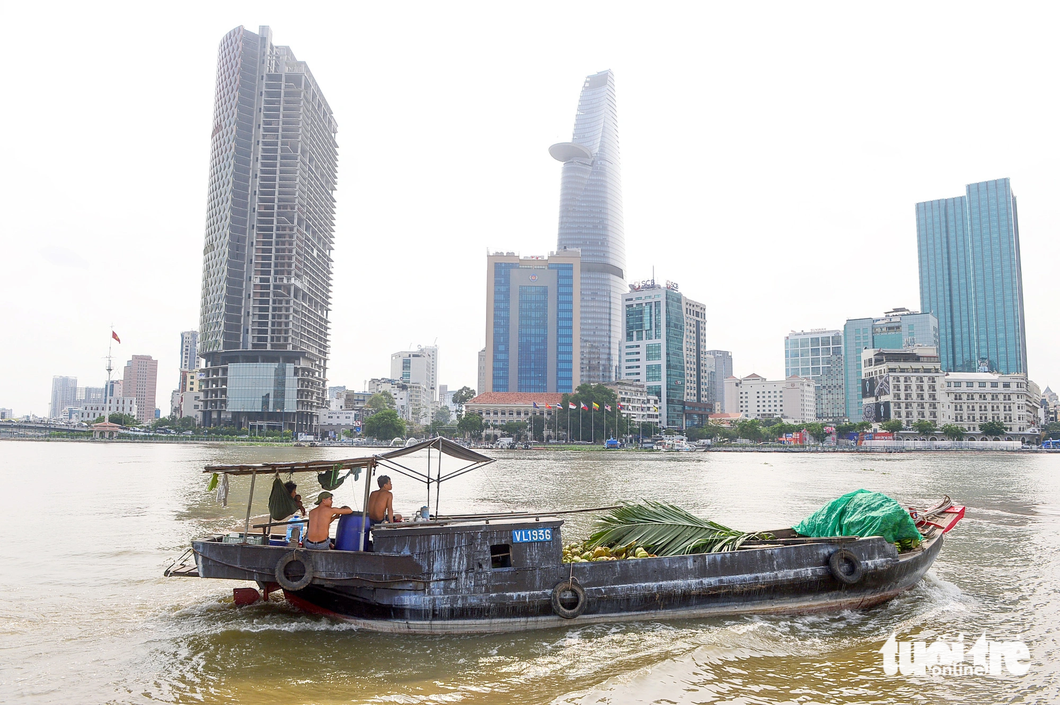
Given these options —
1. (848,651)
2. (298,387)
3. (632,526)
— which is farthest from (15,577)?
(298,387)

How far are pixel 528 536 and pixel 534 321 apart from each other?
147 metres

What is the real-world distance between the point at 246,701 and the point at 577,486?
1149 inches

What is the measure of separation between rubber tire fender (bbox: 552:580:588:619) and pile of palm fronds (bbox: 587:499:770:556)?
1.75 m

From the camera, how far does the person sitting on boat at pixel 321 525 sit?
982 centimetres

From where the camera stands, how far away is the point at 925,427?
368 feet

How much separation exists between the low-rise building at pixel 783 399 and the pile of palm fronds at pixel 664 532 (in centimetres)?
18491

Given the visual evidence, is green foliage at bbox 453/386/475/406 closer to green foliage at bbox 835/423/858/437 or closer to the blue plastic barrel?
green foliage at bbox 835/423/858/437

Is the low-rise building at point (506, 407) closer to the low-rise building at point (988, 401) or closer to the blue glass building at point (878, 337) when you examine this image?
the low-rise building at point (988, 401)

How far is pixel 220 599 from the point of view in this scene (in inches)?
438

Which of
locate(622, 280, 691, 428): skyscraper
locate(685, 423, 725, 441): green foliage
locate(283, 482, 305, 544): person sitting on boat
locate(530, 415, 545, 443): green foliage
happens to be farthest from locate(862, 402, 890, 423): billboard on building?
locate(283, 482, 305, 544): person sitting on boat

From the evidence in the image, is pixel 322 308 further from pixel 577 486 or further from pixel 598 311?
pixel 577 486

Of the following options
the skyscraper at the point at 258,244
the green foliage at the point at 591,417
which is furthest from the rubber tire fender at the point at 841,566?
the skyscraper at the point at 258,244

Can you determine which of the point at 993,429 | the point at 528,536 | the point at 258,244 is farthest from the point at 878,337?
the point at 528,536

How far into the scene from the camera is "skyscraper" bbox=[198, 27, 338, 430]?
366 feet
